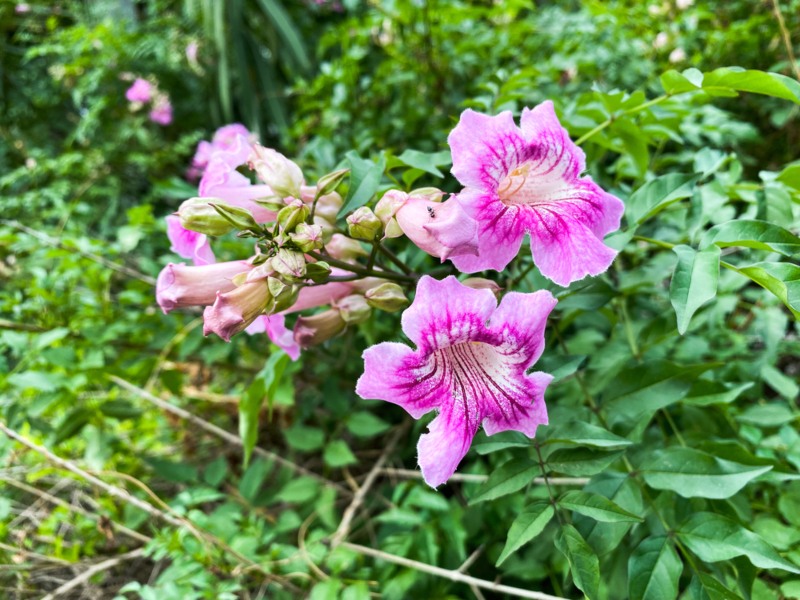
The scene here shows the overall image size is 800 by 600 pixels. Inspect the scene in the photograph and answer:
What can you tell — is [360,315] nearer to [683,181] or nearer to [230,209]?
[230,209]

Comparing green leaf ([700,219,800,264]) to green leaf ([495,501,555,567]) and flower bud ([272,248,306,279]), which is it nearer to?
green leaf ([495,501,555,567])

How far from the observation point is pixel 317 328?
865mm

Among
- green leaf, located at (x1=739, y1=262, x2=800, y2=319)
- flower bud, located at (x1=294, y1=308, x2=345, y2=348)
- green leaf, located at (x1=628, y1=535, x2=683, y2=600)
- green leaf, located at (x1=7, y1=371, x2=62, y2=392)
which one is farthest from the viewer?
green leaf, located at (x1=7, y1=371, x2=62, y2=392)

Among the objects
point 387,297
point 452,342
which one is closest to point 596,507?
point 452,342

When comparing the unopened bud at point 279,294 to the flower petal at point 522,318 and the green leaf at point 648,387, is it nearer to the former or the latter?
the flower petal at point 522,318

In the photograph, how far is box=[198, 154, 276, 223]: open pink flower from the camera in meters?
0.89

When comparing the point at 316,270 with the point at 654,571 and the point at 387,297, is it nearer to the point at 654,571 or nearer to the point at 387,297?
the point at 387,297

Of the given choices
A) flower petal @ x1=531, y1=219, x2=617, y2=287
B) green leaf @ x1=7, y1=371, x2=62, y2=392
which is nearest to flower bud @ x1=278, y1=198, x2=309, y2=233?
flower petal @ x1=531, y1=219, x2=617, y2=287

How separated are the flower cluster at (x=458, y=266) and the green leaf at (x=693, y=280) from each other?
101mm

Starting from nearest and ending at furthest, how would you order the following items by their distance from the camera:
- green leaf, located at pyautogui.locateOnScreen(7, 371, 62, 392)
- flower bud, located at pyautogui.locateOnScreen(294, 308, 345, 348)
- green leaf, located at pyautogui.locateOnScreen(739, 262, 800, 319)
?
green leaf, located at pyautogui.locateOnScreen(739, 262, 800, 319)
flower bud, located at pyautogui.locateOnScreen(294, 308, 345, 348)
green leaf, located at pyautogui.locateOnScreen(7, 371, 62, 392)

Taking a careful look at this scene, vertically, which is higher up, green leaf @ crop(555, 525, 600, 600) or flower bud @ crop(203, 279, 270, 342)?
flower bud @ crop(203, 279, 270, 342)

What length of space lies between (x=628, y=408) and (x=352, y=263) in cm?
56

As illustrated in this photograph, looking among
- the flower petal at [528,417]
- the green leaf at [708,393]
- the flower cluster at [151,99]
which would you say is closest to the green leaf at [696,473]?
the green leaf at [708,393]

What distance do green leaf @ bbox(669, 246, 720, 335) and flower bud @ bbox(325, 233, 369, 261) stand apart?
0.50 m
